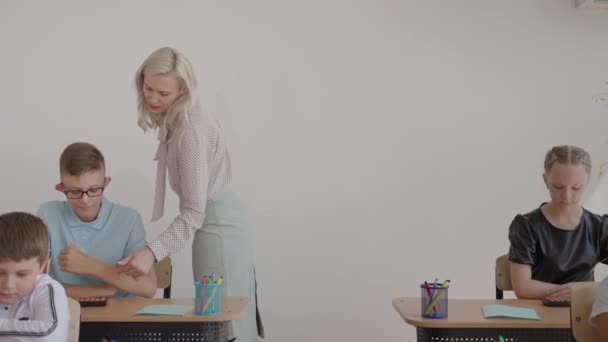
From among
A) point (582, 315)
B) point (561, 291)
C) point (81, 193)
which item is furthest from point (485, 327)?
point (81, 193)

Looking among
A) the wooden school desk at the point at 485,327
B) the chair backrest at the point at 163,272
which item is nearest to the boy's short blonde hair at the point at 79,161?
the chair backrest at the point at 163,272

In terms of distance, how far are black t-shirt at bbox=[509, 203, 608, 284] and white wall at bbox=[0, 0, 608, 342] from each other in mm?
1035

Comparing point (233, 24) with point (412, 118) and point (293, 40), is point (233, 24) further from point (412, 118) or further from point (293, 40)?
point (412, 118)

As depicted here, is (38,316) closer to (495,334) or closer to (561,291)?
(495,334)

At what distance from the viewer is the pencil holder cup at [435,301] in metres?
2.40

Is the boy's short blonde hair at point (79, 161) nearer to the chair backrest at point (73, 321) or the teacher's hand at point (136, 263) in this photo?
the teacher's hand at point (136, 263)

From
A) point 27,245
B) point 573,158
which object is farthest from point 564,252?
point 27,245

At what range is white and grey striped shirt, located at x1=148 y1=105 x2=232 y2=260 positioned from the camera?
2.69 metres

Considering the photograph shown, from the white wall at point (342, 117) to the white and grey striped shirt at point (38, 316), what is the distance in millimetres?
1900

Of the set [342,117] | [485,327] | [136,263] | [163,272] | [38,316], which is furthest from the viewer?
[342,117]

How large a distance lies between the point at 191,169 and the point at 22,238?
0.76 meters

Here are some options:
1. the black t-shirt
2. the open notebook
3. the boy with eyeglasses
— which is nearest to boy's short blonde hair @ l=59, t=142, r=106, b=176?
the boy with eyeglasses

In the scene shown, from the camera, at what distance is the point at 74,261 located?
2656 mm

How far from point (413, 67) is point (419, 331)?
1.84 meters
